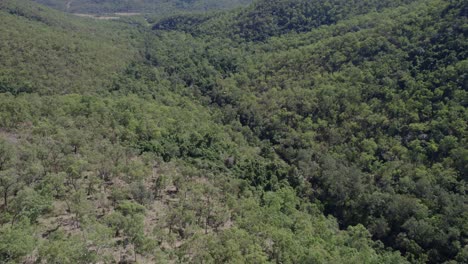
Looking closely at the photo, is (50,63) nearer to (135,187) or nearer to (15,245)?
(135,187)

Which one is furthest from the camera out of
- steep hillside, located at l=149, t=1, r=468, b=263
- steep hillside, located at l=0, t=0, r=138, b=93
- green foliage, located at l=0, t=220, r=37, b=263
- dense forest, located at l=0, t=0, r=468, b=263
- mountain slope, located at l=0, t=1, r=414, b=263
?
steep hillside, located at l=0, t=0, r=138, b=93

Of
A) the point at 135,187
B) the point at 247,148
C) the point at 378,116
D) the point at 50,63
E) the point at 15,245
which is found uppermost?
the point at 15,245

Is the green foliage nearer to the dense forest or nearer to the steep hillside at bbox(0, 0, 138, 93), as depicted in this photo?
the dense forest

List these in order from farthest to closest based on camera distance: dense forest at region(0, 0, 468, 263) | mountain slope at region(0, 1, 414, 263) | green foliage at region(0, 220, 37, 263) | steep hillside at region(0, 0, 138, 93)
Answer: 1. steep hillside at region(0, 0, 138, 93)
2. dense forest at region(0, 0, 468, 263)
3. mountain slope at region(0, 1, 414, 263)
4. green foliage at region(0, 220, 37, 263)

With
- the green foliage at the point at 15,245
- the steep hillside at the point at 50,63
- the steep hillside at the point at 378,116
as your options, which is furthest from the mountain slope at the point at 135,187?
the steep hillside at the point at 378,116

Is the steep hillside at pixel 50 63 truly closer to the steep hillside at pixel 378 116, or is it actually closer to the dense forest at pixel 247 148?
the dense forest at pixel 247 148

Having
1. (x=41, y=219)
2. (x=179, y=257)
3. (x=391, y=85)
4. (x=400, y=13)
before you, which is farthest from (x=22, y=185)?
(x=400, y=13)

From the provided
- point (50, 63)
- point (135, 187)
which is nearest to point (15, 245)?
point (135, 187)

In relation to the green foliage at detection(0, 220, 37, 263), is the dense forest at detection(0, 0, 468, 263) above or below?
below

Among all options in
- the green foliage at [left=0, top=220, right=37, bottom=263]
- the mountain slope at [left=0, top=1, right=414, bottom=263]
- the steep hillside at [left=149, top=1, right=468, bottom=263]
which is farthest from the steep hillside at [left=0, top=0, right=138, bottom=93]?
the green foliage at [left=0, top=220, right=37, bottom=263]

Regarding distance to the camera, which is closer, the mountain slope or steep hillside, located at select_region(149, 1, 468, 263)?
the mountain slope
